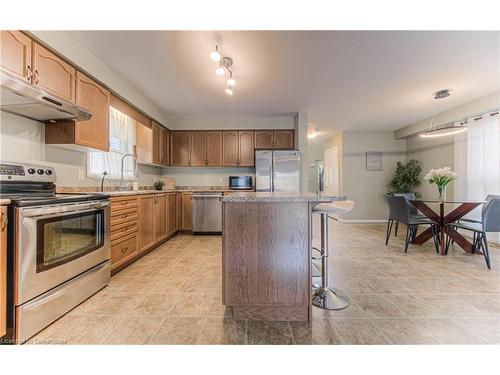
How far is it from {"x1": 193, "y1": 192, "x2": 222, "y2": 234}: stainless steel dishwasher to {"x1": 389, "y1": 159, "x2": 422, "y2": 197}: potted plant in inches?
182

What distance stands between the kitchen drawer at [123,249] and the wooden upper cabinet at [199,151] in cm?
238

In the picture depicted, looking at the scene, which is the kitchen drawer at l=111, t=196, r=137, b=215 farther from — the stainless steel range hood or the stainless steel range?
the stainless steel range hood

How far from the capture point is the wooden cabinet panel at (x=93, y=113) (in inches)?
92.7

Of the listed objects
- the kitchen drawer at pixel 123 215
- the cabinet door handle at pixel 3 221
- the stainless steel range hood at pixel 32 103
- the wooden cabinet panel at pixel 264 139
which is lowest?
the kitchen drawer at pixel 123 215

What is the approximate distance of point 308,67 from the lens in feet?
9.39

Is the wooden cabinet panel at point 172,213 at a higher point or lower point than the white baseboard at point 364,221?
higher

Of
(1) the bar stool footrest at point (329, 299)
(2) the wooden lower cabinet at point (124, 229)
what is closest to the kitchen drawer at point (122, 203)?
(2) the wooden lower cabinet at point (124, 229)

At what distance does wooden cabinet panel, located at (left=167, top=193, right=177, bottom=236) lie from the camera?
4.09 metres

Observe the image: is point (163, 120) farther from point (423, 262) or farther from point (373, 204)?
point (373, 204)

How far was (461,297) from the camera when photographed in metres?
2.02

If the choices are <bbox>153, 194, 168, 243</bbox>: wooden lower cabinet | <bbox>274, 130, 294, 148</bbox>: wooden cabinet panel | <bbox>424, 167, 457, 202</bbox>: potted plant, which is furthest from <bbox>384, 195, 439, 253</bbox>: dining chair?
<bbox>153, 194, 168, 243</bbox>: wooden lower cabinet

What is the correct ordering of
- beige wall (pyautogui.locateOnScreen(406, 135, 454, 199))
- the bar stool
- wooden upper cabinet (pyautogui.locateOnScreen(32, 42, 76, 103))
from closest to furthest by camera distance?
the bar stool < wooden upper cabinet (pyautogui.locateOnScreen(32, 42, 76, 103)) < beige wall (pyautogui.locateOnScreen(406, 135, 454, 199))

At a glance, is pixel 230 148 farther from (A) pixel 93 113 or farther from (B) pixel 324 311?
(B) pixel 324 311

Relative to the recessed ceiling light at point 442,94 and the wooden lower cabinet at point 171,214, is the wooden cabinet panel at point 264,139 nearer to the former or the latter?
the wooden lower cabinet at point 171,214
